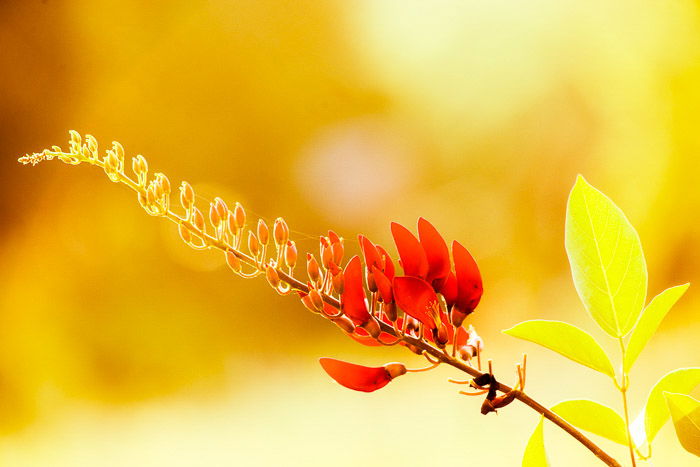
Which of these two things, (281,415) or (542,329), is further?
(281,415)

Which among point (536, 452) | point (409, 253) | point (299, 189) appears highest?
point (299, 189)

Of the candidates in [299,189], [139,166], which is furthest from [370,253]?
[299,189]

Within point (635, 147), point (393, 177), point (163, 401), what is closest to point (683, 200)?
point (635, 147)

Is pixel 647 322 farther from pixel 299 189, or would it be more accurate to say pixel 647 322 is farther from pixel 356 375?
pixel 299 189

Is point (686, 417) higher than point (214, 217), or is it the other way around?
point (214, 217)

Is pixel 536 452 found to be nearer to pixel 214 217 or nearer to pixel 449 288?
pixel 449 288

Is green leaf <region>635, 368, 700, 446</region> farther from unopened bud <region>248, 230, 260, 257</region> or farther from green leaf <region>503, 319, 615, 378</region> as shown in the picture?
unopened bud <region>248, 230, 260, 257</region>

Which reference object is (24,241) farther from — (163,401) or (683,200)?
(683,200)

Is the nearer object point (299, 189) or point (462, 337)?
point (462, 337)
